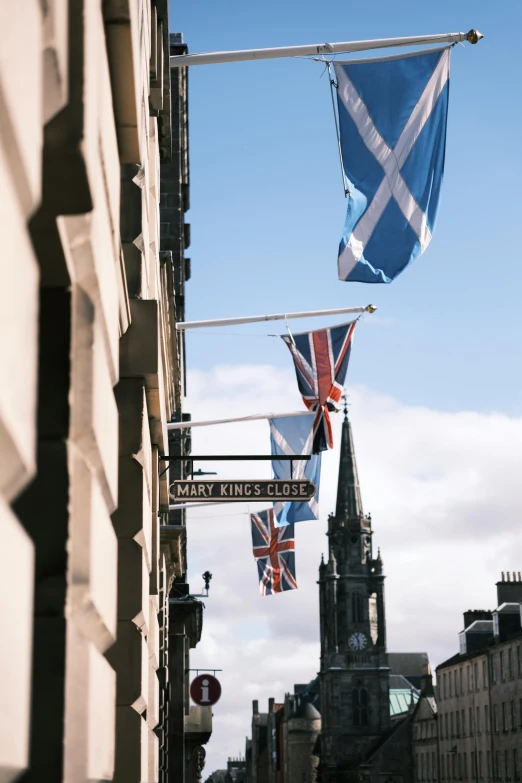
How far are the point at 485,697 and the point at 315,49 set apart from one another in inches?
2846

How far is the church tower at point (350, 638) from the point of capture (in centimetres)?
14400

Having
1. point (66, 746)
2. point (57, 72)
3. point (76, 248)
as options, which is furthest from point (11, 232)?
point (66, 746)

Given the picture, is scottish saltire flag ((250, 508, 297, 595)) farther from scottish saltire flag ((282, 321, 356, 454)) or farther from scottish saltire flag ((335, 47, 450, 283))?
scottish saltire flag ((335, 47, 450, 283))

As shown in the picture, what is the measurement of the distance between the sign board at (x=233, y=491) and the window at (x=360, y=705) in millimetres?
134501

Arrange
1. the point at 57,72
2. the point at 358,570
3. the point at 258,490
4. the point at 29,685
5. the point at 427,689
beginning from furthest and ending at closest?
the point at 358,570, the point at 427,689, the point at 258,490, the point at 29,685, the point at 57,72

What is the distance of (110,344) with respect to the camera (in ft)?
16.7

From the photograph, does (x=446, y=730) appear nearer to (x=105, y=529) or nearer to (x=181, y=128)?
(x=181, y=128)

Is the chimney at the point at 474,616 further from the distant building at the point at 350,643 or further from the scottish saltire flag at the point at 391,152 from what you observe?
the scottish saltire flag at the point at 391,152

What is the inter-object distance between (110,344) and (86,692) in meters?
1.60

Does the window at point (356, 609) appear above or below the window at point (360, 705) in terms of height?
above

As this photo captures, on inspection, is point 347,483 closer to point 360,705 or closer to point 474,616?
point 360,705

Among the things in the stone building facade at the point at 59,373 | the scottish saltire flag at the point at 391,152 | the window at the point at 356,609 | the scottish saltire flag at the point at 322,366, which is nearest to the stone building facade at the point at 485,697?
the window at the point at 356,609

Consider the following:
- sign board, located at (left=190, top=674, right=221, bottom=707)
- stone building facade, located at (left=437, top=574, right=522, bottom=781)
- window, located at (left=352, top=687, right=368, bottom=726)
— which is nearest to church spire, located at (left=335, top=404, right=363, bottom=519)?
window, located at (left=352, top=687, right=368, bottom=726)

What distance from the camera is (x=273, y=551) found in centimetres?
2945
